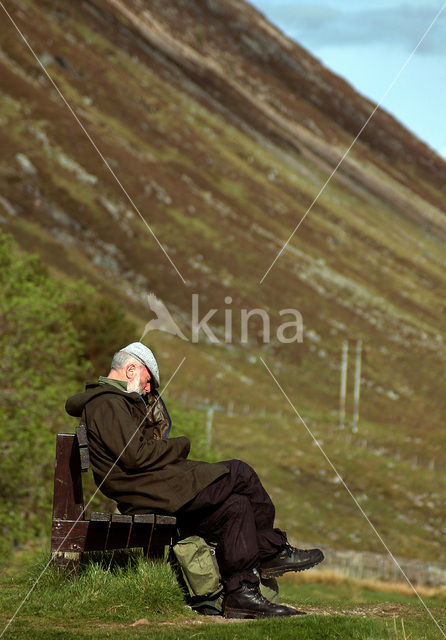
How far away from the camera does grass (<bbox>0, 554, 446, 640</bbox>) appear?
630cm

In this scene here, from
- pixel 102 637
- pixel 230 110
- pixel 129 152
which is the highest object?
pixel 230 110

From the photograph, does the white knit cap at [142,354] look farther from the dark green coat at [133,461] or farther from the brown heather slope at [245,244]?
the brown heather slope at [245,244]

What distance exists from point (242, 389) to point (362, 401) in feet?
53.8

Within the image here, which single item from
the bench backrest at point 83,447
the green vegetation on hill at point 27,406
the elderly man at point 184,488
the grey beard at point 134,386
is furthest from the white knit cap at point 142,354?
the green vegetation on hill at point 27,406

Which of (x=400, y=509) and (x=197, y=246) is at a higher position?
(x=197, y=246)

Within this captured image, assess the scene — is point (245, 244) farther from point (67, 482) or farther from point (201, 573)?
point (201, 573)

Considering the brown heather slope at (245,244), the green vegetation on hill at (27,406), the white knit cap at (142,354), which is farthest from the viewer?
the brown heather slope at (245,244)

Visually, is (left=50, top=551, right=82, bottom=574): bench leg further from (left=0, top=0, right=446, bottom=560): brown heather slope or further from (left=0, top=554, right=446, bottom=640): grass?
(left=0, top=0, right=446, bottom=560): brown heather slope

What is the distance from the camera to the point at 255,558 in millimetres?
7066

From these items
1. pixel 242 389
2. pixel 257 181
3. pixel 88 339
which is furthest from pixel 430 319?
pixel 88 339

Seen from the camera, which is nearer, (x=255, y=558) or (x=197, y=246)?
(x=255, y=558)

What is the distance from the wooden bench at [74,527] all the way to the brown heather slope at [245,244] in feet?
109

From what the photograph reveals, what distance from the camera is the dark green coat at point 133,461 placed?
6969 mm

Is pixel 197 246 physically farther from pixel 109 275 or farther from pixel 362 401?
pixel 362 401
